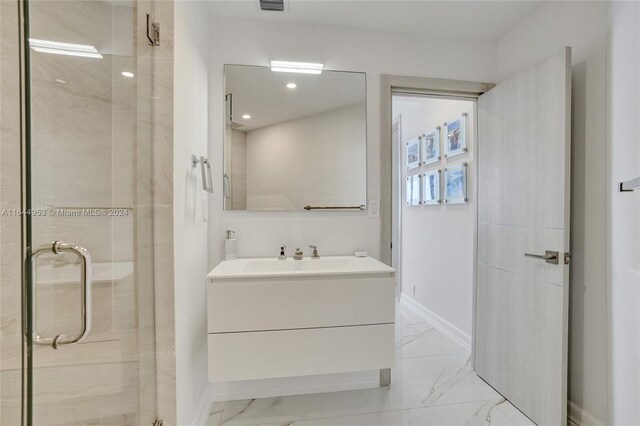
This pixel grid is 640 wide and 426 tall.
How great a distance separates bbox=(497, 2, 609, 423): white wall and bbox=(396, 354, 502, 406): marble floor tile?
508mm

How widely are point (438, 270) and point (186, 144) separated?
2614 millimetres

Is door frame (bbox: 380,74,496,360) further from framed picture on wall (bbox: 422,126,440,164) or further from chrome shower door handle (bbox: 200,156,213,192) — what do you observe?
chrome shower door handle (bbox: 200,156,213,192)

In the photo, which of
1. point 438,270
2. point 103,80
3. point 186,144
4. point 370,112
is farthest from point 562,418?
point 103,80

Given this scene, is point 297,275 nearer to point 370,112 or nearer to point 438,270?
point 370,112

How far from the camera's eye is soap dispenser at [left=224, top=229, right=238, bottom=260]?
73.1 inches

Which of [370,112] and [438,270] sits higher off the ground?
[370,112]

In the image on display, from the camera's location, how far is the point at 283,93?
200cm

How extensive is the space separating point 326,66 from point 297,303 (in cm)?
160

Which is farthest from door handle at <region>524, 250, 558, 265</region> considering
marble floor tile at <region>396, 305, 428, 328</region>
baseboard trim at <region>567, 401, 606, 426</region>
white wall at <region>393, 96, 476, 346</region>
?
marble floor tile at <region>396, 305, 428, 328</region>

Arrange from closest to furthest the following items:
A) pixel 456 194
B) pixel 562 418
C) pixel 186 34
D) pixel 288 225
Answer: pixel 186 34 → pixel 562 418 → pixel 288 225 → pixel 456 194

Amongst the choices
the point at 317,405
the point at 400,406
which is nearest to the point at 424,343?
the point at 400,406

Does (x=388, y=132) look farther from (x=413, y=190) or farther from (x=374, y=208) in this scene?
(x=413, y=190)

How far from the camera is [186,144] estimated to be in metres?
A: 1.40

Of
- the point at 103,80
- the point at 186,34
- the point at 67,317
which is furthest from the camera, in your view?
the point at 186,34
